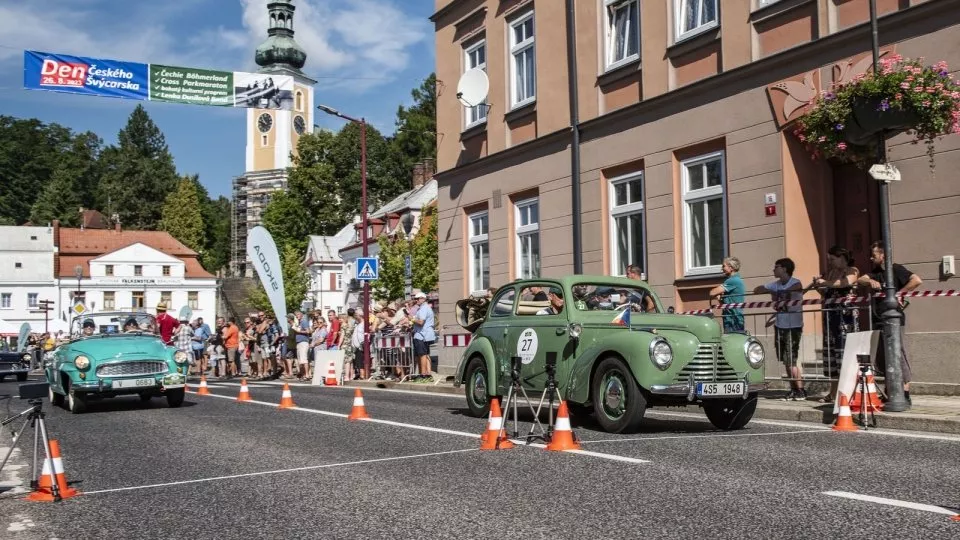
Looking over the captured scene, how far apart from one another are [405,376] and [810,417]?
11.5 meters

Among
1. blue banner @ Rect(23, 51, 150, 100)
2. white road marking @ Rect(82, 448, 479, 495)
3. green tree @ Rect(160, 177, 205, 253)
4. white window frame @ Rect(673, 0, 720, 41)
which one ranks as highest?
green tree @ Rect(160, 177, 205, 253)

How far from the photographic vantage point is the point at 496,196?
924 inches

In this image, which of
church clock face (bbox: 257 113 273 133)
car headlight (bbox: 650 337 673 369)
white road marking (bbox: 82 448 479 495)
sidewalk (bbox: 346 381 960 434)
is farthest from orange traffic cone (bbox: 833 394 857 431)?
church clock face (bbox: 257 113 273 133)

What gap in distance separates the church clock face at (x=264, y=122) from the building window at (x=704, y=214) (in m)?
112

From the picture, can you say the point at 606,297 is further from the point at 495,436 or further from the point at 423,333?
the point at 423,333

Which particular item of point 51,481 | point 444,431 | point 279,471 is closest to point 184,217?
point 444,431

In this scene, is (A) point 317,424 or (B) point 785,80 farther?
(B) point 785,80

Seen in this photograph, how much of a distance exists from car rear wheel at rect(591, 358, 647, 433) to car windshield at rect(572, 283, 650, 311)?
128 centimetres

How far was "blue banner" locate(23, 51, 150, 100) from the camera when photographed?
928 inches

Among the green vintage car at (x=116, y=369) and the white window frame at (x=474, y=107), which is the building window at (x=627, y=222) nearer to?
the white window frame at (x=474, y=107)

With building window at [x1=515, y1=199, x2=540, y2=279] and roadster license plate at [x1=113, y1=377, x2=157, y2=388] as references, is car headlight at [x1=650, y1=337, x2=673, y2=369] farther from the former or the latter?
building window at [x1=515, y1=199, x2=540, y2=279]

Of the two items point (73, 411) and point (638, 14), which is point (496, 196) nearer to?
point (638, 14)

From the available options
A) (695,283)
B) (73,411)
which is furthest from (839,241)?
(73,411)

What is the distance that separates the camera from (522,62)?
22.7 meters
